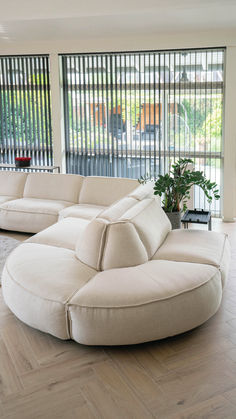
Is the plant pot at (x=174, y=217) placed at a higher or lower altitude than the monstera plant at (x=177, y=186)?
lower

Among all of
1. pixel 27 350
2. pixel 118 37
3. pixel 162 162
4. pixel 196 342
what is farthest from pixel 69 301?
pixel 118 37

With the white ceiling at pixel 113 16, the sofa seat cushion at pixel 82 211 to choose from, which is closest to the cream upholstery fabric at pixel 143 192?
the sofa seat cushion at pixel 82 211

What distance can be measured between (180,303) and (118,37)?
4.55 m

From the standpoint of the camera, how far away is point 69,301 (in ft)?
8.96

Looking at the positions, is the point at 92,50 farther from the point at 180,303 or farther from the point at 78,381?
the point at 78,381

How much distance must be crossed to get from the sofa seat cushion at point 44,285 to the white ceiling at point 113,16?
2928mm

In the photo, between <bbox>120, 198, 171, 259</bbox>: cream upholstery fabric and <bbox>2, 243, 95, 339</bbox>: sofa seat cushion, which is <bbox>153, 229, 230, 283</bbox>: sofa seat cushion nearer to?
<bbox>120, 198, 171, 259</bbox>: cream upholstery fabric

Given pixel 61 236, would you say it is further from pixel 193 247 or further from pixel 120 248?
pixel 193 247

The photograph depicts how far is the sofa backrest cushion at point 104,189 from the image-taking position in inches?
211

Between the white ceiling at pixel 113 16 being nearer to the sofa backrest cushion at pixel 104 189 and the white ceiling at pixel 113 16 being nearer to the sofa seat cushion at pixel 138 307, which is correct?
the sofa backrest cushion at pixel 104 189

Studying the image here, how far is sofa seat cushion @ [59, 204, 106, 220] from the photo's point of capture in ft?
16.2

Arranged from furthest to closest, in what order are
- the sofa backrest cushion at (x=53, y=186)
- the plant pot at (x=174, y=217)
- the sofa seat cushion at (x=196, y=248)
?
the sofa backrest cushion at (x=53, y=186) < the plant pot at (x=174, y=217) < the sofa seat cushion at (x=196, y=248)

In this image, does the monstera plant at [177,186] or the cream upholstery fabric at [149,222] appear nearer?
the cream upholstery fabric at [149,222]

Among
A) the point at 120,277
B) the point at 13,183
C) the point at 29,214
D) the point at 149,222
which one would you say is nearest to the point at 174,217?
the point at 149,222
